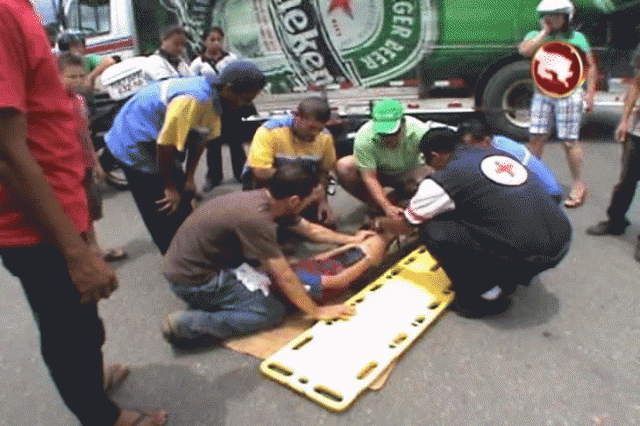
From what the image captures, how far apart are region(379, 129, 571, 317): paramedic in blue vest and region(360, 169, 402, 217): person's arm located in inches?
28.5

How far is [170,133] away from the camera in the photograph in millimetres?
2877

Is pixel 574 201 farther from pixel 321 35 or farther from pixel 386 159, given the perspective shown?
pixel 321 35

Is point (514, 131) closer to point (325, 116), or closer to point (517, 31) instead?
point (517, 31)

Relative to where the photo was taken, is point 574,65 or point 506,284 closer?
point 506,284

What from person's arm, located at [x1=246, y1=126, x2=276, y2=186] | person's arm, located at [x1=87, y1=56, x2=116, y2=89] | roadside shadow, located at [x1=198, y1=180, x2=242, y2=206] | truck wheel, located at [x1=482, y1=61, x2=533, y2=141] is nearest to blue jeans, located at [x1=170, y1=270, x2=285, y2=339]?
person's arm, located at [x1=246, y1=126, x2=276, y2=186]

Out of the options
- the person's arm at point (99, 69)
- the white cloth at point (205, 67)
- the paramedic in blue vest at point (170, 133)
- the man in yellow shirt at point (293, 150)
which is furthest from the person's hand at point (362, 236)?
the person's arm at point (99, 69)

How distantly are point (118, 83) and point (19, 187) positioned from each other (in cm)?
436

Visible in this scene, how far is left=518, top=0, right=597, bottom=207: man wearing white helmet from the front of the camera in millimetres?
4133

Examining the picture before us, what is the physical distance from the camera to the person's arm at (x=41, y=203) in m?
1.27

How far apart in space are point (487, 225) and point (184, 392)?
1.61 metres

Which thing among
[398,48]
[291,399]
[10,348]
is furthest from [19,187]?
[398,48]

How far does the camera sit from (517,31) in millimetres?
5551

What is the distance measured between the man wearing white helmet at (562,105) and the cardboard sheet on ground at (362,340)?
5.93ft

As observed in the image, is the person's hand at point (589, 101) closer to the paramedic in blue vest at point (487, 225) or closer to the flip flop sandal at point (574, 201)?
the flip flop sandal at point (574, 201)
